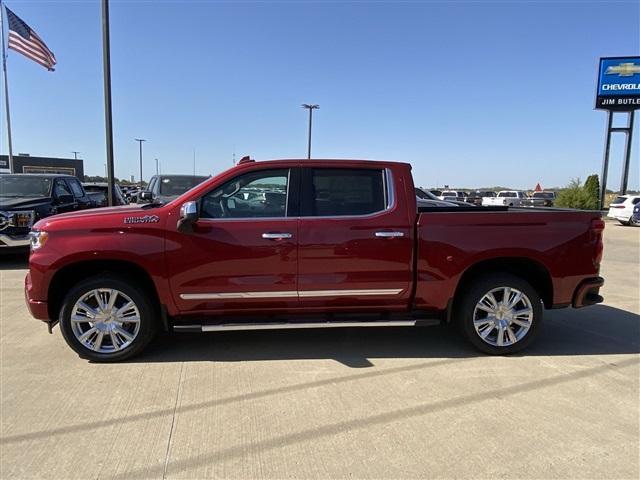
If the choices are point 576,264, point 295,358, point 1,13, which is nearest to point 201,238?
point 295,358

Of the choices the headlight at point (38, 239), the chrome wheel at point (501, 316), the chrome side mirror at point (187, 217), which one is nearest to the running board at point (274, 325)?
the chrome wheel at point (501, 316)

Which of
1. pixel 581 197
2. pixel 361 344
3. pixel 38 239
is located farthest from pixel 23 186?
pixel 581 197

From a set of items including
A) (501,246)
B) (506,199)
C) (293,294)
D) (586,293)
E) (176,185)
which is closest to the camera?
(293,294)

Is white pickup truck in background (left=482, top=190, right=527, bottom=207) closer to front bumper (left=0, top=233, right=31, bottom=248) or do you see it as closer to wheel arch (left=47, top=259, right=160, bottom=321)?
front bumper (left=0, top=233, right=31, bottom=248)

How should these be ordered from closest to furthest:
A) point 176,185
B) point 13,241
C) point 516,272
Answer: point 516,272
point 13,241
point 176,185

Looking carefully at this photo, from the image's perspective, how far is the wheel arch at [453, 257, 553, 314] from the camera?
479cm

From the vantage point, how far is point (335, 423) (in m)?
3.36

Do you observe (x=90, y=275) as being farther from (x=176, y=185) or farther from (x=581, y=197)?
(x=581, y=197)

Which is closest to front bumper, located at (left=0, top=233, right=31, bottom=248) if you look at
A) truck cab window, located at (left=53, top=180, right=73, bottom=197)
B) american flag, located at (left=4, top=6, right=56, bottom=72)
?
truck cab window, located at (left=53, top=180, right=73, bottom=197)

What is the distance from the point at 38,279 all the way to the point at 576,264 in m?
5.11

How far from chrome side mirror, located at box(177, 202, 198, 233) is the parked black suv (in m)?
6.27

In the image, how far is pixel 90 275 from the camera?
14.8ft

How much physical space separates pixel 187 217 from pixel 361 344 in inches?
86.1

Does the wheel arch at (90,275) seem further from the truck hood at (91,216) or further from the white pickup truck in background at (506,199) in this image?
the white pickup truck in background at (506,199)
